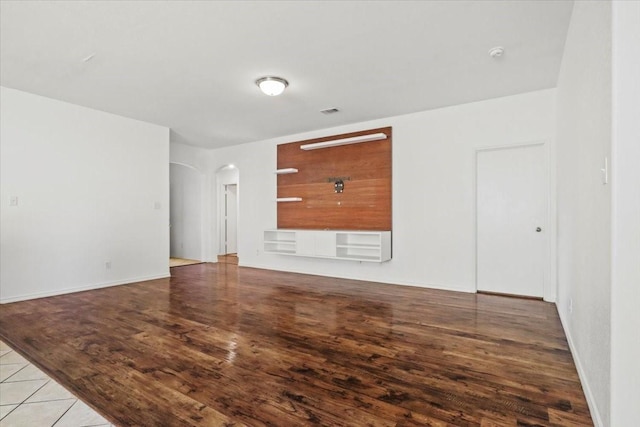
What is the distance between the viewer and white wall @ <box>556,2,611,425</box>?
1558mm

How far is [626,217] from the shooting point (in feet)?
4.48

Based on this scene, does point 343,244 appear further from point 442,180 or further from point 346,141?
point 442,180

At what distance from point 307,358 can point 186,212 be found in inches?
291

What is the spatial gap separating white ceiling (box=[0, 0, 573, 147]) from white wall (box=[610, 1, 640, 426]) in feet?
5.13

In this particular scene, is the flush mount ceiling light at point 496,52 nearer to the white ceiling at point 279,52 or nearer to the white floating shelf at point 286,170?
Result: the white ceiling at point 279,52

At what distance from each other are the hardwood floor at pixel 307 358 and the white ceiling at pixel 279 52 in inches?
108

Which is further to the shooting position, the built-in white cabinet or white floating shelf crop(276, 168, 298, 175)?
white floating shelf crop(276, 168, 298, 175)

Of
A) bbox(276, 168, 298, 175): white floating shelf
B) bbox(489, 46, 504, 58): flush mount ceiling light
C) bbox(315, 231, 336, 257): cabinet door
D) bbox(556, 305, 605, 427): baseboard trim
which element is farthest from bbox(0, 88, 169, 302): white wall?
bbox(556, 305, 605, 427): baseboard trim

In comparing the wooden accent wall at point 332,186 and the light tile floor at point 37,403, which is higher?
the wooden accent wall at point 332,186

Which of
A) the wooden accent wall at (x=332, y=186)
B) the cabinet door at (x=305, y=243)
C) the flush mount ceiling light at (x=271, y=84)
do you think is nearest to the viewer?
the flush mount ceiling light at (x=271, y=84)

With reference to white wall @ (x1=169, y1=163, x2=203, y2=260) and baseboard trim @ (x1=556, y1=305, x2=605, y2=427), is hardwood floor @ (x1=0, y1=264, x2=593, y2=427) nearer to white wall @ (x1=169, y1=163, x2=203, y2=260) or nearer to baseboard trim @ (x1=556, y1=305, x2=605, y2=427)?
baseboard trim @ (x1=556, y1=305, x2=605, y2=427)

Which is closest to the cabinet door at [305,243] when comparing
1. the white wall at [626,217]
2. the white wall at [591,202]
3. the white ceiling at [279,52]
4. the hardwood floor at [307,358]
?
the hardwood floor at [307,358]

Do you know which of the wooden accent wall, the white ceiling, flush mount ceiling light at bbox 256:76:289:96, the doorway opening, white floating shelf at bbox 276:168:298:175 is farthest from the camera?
the doorway opening

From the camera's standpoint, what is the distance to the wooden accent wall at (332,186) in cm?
566
